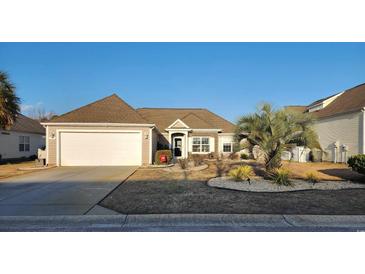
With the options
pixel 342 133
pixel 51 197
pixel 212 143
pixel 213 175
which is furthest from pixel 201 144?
pixel 51 197

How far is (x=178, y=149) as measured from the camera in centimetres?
Answer: 2119

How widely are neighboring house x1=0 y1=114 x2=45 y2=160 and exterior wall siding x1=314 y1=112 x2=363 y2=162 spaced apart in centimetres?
2620

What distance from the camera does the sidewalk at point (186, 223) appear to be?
4.55 metres

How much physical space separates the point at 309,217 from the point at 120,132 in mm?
13494

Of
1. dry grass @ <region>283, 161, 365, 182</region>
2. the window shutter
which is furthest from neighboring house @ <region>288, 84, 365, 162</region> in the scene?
the window shutter

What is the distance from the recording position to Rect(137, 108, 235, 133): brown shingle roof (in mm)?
21812

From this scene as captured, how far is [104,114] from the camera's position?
1677 centimetres

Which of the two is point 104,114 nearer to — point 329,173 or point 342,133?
point 329,173

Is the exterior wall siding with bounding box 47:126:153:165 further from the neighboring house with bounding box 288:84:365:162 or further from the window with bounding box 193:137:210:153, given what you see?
the neighboring house with bounding box 288:84:365:162

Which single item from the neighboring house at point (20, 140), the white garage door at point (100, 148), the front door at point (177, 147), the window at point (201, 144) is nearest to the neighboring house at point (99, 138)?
the white garage door at point (100, 148)

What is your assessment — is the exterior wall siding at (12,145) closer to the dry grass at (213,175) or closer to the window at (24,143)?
the window at (24,143)

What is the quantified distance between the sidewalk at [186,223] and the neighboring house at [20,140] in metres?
17.7

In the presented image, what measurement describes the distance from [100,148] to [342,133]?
19.0m

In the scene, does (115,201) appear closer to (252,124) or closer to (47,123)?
(252,124)
